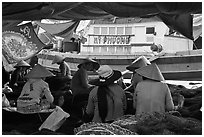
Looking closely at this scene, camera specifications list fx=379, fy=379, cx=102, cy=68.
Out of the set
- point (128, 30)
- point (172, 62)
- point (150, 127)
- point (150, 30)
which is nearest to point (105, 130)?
point (150, 127)

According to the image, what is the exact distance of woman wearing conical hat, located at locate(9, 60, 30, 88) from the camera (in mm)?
6986

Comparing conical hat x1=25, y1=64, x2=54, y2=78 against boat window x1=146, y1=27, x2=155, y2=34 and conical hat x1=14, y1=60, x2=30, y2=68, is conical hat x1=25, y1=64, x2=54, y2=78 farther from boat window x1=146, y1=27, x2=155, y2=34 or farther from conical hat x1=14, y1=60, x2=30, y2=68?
boat window x1=146, y1=27, x2=155, y2=34

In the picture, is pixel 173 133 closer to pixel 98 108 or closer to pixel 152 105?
pixel 152 105

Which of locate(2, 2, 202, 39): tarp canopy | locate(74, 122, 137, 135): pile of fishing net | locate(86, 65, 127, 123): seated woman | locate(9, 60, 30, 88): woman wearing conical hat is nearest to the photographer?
locate(74, 122, 137, 135): pile of fishing net

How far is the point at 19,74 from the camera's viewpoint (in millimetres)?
7270

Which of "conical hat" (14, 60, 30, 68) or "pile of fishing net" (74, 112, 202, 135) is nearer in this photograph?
"pile of fishing net" (74, 112, 202, 135)

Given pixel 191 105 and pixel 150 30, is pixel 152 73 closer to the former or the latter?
pixel 191 105

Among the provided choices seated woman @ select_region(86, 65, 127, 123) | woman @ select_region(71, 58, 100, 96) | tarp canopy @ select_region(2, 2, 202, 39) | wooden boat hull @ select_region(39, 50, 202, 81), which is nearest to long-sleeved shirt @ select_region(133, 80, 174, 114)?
seated woman @ select_region(86, 65, 127, 123)

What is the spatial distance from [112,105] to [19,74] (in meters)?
3.50

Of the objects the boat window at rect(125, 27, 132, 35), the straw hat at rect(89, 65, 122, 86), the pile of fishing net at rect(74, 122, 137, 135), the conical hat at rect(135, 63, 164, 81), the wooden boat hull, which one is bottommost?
the wooden boat hull

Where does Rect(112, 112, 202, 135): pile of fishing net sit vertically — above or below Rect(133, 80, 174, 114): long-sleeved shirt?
below

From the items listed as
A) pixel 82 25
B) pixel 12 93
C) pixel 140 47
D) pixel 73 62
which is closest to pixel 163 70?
pixel 140 47

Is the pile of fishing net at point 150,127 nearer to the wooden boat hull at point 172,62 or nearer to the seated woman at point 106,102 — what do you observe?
the seated woman at point 106,102

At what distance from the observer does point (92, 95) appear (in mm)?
4301
